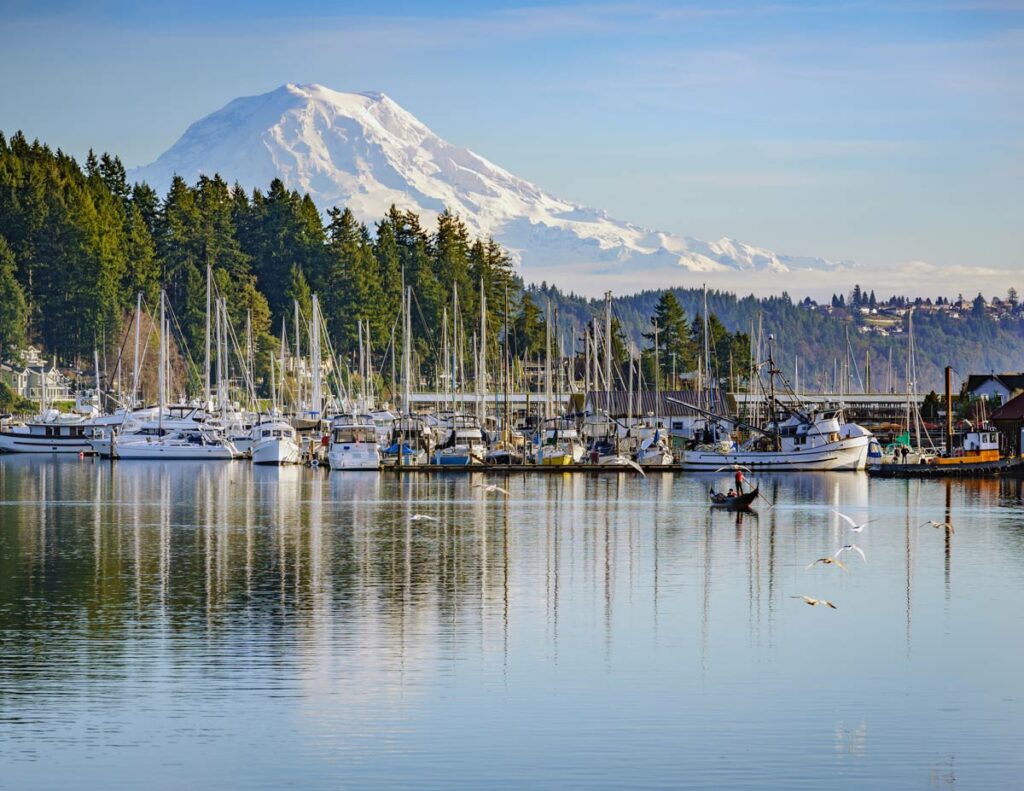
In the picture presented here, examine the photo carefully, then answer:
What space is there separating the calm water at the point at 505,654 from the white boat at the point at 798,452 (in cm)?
3715

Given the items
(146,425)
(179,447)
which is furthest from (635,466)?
(146,425)

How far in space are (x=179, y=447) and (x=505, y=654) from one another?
8463 centimetres

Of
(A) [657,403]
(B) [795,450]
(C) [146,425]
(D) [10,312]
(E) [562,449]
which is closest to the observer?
(B) [795,450]

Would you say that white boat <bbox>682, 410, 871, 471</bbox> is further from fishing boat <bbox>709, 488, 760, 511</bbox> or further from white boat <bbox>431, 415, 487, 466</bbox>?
fishing boat <bbox>709, 488, 760, 511</bbox>

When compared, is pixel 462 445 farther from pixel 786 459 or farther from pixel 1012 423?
pixel 1012 423

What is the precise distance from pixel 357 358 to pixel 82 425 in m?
60.7

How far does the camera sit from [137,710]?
95.9ft

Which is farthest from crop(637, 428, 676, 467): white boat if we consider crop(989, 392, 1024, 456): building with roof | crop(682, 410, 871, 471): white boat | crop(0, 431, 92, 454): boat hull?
crop(0, 431, 92, 454): boat hull

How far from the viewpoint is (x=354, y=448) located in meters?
102

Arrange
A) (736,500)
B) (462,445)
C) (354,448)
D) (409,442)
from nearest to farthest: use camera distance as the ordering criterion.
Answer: (736,500) < (354,448) < (462,445) < (409,442)

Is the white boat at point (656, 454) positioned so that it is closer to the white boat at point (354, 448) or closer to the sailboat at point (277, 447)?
the white boat at point (354, 448)

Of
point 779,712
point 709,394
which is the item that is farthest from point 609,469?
point 779,712

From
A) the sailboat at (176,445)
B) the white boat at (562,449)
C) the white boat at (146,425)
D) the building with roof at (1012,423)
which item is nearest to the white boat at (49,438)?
the white boat at (146,425)

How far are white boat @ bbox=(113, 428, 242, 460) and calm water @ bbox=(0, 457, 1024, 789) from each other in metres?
49.9
